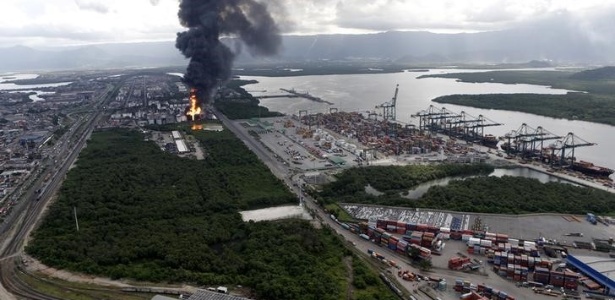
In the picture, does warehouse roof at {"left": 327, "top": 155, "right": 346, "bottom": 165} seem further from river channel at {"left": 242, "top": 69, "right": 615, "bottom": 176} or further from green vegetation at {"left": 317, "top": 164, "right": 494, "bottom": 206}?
river channel at {"left": 242, "top": 69, "right": 615, "bottom": 176}

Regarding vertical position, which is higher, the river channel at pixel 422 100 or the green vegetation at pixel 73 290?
the river channel at pixel 422 100

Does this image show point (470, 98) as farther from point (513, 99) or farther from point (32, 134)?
point (32, 134)

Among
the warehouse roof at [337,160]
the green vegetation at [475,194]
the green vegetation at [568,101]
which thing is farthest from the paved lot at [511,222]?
the green vegetation at [568,101]

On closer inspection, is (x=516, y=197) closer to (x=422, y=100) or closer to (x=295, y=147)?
(x=295, y=147)

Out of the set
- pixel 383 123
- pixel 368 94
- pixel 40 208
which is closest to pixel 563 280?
pixel 40 208

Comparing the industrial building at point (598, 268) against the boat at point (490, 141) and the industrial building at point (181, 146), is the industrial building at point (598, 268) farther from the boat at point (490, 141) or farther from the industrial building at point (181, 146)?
the industrial building at point (181, 146)

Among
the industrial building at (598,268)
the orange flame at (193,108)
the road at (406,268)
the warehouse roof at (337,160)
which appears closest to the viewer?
the industrial building at (598,268)

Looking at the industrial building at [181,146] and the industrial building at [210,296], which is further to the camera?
the industrial building at [181,146]
